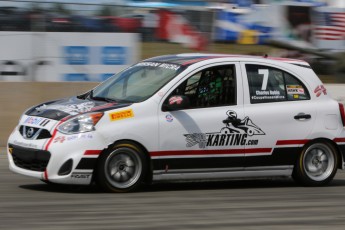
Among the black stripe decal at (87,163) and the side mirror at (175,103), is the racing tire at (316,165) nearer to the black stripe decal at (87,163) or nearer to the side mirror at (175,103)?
the side mirror at (175,103)

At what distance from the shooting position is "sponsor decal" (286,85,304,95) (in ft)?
33.3

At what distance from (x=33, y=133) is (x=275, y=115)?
2870 mm

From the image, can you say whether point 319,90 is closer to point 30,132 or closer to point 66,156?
point 66,156

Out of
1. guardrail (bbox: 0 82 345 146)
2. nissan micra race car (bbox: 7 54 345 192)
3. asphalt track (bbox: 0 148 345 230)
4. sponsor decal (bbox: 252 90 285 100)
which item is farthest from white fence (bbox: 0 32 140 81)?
sponsor decal (bbox: 252 90 285 100)

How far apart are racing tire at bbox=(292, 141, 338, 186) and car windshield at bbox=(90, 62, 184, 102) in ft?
6.38

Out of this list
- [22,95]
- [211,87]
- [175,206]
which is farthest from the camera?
[22,95]

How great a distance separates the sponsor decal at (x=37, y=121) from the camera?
357 inches

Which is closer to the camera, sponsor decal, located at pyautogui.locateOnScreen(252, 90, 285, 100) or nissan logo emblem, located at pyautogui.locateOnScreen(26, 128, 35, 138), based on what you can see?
nissan logo emblem, located at pyautogui.locateOnScreen(26, 128, 35, 138)

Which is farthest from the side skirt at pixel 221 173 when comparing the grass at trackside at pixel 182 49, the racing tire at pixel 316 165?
the grass at trackside at pixel 182 49

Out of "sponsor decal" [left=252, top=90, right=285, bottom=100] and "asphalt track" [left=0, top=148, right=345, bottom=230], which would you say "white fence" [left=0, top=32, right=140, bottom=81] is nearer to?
"asphalt track" [left=0, top=148, right=345, bottom=230]

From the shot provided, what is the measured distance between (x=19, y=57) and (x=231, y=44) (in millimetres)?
6559

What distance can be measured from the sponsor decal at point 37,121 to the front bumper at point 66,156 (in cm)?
21

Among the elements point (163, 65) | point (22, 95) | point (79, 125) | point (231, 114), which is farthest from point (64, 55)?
point (79, 125)

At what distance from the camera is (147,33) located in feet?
61.7
